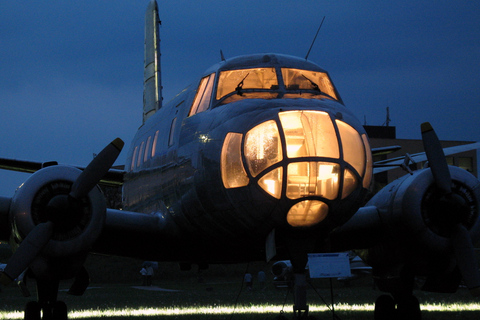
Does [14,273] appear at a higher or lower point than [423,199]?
lower

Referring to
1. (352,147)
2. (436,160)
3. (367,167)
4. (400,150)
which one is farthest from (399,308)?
(400,150)

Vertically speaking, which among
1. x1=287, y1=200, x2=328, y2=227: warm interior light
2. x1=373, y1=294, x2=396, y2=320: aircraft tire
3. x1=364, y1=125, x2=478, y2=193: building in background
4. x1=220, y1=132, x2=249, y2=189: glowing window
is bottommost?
x1=364, y1=125, x2=478, y2=193: building in background

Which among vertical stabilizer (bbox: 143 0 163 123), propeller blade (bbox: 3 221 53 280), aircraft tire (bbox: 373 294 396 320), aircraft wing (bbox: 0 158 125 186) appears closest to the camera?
propeller blade (bbox: 3 221 53 280)

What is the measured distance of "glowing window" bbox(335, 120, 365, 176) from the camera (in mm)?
6996

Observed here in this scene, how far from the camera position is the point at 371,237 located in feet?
33.2

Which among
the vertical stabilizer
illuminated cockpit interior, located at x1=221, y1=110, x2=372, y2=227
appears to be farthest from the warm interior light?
the vertical stabilizer

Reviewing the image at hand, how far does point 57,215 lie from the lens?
26.4ft

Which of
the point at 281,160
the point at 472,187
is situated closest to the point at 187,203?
the point at 281,160

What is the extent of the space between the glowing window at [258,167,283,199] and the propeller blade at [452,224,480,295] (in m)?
3.34

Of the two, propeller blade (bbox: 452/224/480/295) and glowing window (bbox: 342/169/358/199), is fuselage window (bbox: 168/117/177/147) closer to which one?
glowing window (bbox: 342/169/358/199)

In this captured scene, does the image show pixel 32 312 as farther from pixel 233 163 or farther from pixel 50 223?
pixel 233 163

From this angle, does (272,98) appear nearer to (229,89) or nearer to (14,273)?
(229,89)

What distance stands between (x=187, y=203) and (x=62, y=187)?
1.71 m

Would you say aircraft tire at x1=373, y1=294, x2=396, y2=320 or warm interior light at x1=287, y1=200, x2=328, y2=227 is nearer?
warm interior light at x1=287, y1=200, x2=328, y2=227
